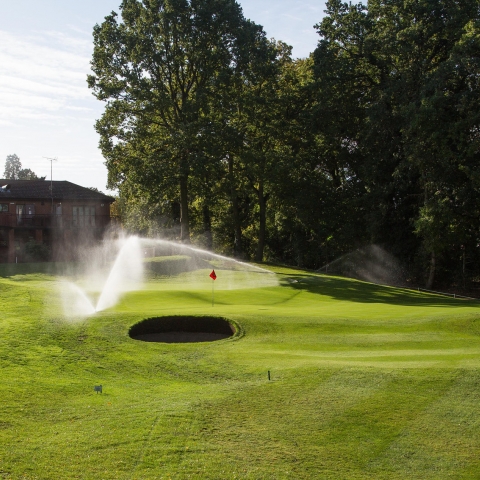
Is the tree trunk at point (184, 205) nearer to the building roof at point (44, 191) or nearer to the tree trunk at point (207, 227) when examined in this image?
the tree trunk at point (207, 227)

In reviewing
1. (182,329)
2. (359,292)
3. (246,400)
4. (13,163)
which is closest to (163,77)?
(359,292)

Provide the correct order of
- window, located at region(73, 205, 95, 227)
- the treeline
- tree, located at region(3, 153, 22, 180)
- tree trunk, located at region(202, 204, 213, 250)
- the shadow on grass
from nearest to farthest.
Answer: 1. the shadow on grass
2. the treeline
3. window, located at region(73, 205, 95, 227)
4. tree trunk, located at region(202, 204, 213, 250)
5. tree, located at region(3, 153, 22, 180)

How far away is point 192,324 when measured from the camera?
65.9 feet

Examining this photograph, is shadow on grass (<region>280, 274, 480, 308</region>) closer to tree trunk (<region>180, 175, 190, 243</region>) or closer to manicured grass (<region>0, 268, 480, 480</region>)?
tree trunk (<region>180, 175, 190, 243</region>)

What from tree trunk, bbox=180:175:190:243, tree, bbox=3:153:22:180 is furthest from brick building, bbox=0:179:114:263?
tree, bbox=3:153:22:180

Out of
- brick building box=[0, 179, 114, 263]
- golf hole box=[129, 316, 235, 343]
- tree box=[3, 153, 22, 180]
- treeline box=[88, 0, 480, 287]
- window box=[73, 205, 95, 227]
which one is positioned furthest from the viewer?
tree box=[3, 153, 22, 180]

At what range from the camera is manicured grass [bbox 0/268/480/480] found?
368 inches

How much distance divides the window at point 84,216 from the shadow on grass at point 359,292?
1124 inches

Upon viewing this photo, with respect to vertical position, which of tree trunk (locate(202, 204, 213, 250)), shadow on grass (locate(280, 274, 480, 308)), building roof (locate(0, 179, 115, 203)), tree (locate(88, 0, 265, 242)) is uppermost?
tree (locate(88, 0, 265, 242))

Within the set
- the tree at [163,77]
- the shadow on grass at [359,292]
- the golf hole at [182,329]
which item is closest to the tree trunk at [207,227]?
the tree at [163,77]

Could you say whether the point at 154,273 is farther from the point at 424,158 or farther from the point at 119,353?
the point at 119,353

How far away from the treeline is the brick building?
13.4 m

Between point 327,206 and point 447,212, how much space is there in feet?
38.8

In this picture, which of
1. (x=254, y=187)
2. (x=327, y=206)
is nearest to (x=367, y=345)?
(x=327, y=206)
